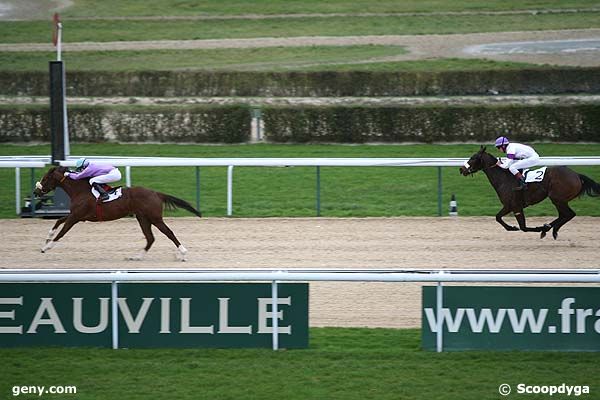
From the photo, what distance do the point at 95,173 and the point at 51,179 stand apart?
0.47 m

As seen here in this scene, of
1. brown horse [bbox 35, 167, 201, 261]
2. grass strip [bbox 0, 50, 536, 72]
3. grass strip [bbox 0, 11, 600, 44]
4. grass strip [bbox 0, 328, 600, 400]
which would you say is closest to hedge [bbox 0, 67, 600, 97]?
grass strip [bbox 0, 50, 536, 72]

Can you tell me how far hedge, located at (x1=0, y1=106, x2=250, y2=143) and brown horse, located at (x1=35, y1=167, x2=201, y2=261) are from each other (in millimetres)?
7377

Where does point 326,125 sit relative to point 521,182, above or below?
above

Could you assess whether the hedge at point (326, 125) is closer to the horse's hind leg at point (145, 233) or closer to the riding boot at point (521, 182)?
the riding boot at point (521, 182)

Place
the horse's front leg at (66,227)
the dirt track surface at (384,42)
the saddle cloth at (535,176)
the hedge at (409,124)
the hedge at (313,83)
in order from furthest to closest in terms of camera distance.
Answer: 1. the dirt track surface at (384,42)
2. the hedge at (313,83)
3. the hedge at (409,124)
4. the saddle cloth at (535,176)
5. the horse's front leg at (66,227)

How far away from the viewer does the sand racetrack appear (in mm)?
8852

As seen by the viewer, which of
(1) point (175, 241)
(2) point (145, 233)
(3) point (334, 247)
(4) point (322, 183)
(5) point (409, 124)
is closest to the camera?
(1) point (175, 241)

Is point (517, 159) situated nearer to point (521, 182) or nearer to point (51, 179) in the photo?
point (521, 182)

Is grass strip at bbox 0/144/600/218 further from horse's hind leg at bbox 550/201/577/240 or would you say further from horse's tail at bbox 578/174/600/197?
horse's tail at bbox 578/174/600/197

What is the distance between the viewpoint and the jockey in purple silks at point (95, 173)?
34.2 feet

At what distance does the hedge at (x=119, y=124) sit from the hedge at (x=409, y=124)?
0.85 meters

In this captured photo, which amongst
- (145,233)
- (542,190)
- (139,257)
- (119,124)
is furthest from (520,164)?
(119,124)

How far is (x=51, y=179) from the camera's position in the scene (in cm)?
1059

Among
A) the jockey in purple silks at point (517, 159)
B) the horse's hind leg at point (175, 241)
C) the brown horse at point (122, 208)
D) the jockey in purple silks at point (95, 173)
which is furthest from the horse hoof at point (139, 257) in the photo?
the jockey in purple silks at point (517, 159)
